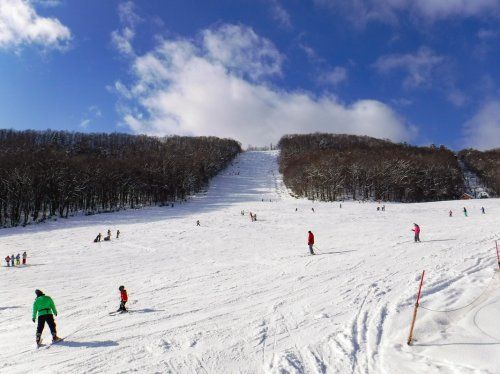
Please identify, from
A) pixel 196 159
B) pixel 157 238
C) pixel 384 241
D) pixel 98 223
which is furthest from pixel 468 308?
pixel 196 159

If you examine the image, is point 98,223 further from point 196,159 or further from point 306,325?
point 196,159

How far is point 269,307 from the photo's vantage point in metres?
12.6

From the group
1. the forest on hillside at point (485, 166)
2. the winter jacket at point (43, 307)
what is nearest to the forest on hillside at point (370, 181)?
the forest on hillside at point (485, 166)

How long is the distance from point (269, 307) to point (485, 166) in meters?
166

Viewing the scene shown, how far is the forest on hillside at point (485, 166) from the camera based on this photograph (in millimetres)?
122425

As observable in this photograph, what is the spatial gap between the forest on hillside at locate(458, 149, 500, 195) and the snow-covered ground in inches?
4393

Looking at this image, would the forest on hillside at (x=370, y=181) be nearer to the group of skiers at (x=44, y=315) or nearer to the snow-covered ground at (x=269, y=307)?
the snow-covered ground at (x=269, y=307)

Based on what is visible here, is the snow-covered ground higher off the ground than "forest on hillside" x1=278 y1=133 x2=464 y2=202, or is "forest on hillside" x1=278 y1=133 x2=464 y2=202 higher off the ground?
"forest on hillside" x1=278 y1=133 x2=464 y2=202

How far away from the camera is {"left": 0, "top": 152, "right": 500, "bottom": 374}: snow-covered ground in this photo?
28.1ft

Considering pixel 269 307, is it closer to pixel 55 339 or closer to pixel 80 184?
pixel 55 339

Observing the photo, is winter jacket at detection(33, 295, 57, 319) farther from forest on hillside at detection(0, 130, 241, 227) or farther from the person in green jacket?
forest on hillside at detection(0, 130, 241, 227)

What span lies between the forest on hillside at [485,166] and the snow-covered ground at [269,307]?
112 m

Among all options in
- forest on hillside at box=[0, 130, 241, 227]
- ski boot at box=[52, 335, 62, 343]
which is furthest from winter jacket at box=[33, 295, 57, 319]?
forest on hillside at box=[0, 130, 241, 227]

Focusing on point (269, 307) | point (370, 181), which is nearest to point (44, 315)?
point (269, 307)
